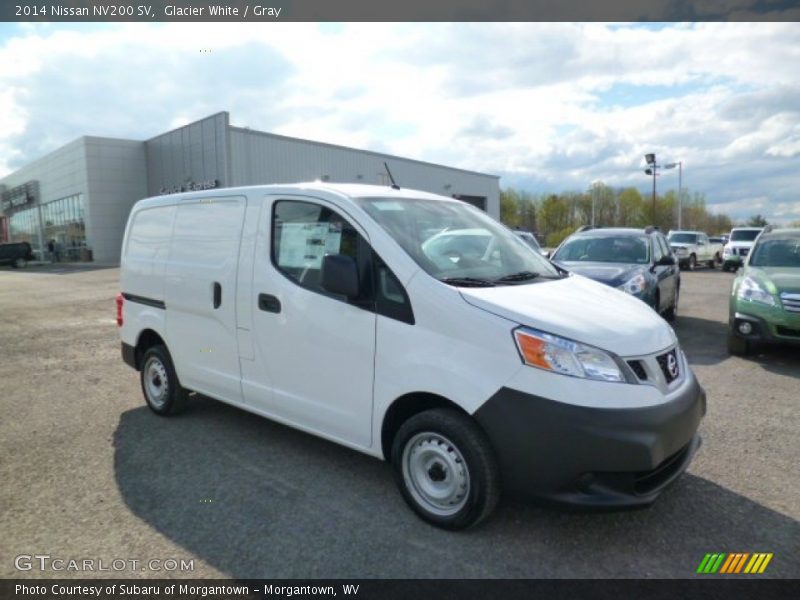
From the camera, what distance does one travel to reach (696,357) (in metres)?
7.28

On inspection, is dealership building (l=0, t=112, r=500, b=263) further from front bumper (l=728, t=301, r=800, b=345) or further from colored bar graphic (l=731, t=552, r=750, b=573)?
colored bar graphic (l=731, t=552, r=750, b=573)

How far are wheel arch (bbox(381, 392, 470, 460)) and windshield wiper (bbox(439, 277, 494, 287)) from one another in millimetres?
664

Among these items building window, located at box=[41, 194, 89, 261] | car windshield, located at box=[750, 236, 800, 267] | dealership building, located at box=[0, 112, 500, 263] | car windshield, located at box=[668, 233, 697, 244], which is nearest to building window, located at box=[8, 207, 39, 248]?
dealership building, located at box=[0, 112, 500, 263]

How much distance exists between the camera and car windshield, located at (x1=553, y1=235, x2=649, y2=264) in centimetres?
884

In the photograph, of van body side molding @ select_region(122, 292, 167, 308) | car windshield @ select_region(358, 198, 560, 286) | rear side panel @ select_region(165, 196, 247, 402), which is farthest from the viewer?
van body side molding @ select_region(122, 292, 167, 308)

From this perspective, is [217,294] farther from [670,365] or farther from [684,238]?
[684,238]

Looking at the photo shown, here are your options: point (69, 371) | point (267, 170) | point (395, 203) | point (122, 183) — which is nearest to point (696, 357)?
point (395, 203)

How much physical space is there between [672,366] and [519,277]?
1.07 m

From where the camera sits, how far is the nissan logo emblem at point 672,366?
3156 millimetres

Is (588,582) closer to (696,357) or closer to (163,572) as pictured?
(163,572)

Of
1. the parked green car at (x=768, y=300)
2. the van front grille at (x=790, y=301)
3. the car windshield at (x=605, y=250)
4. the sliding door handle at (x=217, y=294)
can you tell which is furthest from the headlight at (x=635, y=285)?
the sliding door handle at (x=217, y=294)

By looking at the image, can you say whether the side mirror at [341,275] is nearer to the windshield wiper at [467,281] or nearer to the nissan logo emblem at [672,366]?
the windshield wiper at [467,281]

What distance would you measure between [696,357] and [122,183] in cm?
3927

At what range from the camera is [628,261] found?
8750 millimetres
